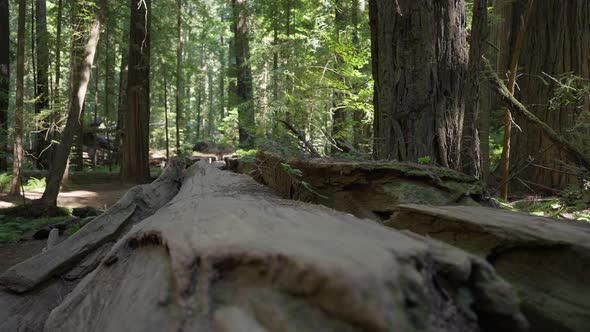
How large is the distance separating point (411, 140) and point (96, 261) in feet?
10.4

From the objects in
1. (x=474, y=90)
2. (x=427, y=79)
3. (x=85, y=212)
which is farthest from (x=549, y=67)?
(x=85, y=212)

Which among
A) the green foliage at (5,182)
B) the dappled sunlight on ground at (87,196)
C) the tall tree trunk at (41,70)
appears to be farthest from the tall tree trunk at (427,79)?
the tall tree trunk at (41,70)

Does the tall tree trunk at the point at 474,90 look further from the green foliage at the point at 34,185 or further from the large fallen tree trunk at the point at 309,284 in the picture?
the green foliage at the point at 34,185

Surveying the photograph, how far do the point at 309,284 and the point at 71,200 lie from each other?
11.4m

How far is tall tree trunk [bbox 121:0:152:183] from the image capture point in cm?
1267

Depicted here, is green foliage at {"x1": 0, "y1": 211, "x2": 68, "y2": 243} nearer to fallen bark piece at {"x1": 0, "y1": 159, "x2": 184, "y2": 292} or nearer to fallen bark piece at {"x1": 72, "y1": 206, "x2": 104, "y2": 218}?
fallen bark piece at {"x1": 72, "y1": 206, "x2": 104, "y2": 218}

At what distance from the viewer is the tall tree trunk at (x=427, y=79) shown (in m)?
3.94

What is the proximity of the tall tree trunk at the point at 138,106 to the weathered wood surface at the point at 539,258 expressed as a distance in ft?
41.8

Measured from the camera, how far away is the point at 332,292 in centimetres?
95

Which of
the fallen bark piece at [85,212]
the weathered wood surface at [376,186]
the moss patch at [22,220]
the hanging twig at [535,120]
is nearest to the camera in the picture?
the weathered wood surface at [376,186]

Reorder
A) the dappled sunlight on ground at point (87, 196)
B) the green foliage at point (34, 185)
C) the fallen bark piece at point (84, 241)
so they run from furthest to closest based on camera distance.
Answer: the green foliage at point (34, 185)
the dappled sunlight on ground at point (87, 196)
the fallen bark piece at point (84, 241)

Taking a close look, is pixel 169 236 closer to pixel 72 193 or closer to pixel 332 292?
pixel 332 292

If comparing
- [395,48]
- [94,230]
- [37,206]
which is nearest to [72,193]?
[37,206]

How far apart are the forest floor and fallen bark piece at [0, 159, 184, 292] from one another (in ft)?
8.52
